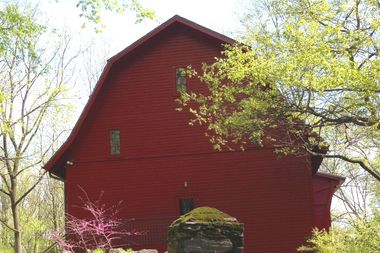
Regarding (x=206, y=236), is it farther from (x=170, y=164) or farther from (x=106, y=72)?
(x=106, y=72)

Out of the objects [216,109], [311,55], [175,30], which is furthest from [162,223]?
[311,55]

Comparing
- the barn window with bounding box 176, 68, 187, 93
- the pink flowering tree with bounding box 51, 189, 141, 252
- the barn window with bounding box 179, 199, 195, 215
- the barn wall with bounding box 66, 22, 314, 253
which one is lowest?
the pink flowering tree with bounding box 51, 189, 141, 252

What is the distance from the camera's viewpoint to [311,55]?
44.3ft

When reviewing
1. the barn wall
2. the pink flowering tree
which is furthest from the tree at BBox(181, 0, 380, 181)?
the pink flowering tree

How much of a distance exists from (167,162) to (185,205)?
176 cm

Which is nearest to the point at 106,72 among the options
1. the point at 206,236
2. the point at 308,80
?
the point at 308,80

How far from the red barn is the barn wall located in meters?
0.04

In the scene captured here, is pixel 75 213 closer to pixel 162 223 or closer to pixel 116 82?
pixel 162 223

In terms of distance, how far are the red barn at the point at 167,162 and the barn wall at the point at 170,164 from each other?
0.12 ft

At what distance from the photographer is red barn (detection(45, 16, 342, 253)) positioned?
1950 centimetres

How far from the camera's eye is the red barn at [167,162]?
19.5 meters

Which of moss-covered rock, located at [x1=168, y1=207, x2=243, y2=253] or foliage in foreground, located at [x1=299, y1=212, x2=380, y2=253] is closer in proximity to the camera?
moss-covered rock, located at [x1=168, y1=207, x2=243, y2=253]

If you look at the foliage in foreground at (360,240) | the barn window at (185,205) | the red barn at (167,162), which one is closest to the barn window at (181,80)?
the red barn at (167,162)

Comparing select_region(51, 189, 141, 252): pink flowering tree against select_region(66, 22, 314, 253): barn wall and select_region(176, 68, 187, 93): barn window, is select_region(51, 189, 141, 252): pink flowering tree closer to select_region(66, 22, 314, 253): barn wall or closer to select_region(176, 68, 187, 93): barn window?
select_region(66, 22, 314, 253): barn wall
